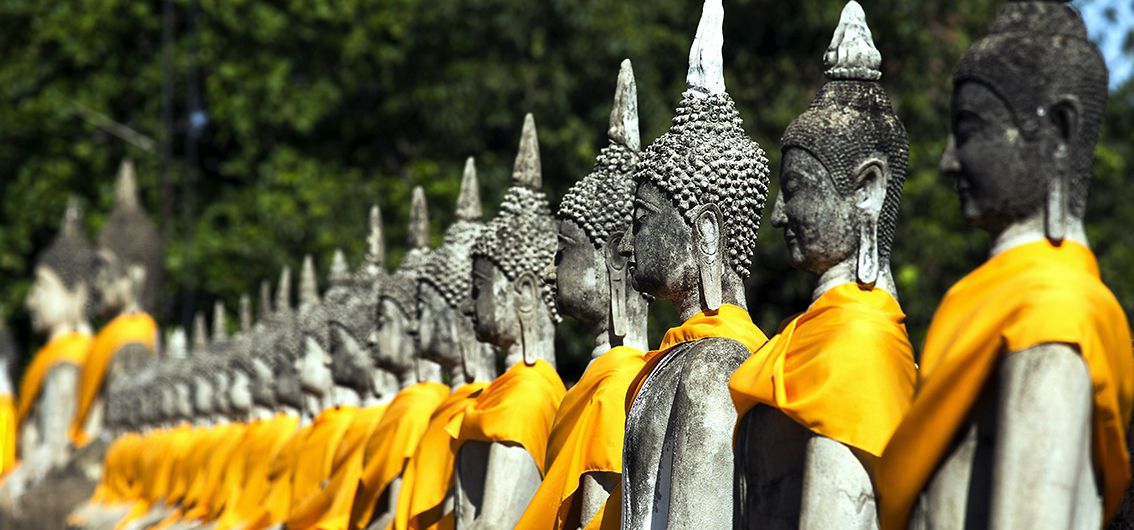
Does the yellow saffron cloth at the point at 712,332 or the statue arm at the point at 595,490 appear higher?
the yellow saffron cloth at the point at 712,332

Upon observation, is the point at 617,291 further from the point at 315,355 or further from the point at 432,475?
the point at 315,355

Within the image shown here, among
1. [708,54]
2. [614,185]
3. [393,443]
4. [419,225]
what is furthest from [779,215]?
[419,225]

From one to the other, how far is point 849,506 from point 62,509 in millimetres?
17916

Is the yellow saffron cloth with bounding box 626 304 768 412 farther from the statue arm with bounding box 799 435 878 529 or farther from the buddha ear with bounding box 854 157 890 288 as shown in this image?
the statue arm with bounding box 799 435 878 529

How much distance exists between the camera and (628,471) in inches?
262

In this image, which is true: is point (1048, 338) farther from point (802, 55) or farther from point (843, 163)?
point (802, 55)

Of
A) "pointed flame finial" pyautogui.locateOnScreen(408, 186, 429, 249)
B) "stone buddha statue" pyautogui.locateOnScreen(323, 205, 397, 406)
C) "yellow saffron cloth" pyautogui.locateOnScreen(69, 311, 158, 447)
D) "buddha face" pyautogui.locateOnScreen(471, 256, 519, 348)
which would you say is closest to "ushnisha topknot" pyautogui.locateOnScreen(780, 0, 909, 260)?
"buddha face" pyautogui.locateOnScreen(471, 256, 519, 348)

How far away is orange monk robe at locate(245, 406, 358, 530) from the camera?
1249 centimetres

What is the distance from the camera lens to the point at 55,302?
24.6 metres

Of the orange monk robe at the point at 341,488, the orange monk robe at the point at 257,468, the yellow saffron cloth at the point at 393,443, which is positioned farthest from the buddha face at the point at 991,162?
the orange monk robe at the point at 257,468

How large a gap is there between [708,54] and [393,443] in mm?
4044

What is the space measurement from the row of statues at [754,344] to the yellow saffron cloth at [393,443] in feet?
0.06

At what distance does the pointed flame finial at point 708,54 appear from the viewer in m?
7.12

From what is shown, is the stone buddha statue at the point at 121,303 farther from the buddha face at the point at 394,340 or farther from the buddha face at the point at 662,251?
the buddha face at the point at 662,251
